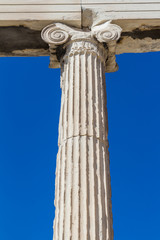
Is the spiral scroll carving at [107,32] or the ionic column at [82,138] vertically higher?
the spiral scroll carving at [107,32]

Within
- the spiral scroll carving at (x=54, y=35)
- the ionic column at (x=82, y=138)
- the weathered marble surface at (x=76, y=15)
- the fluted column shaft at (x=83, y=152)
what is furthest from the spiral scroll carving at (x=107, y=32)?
the spiral scroll carving at (x=54, y=35)

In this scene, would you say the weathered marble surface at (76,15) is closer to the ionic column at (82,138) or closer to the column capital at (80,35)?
the column capital at (80,35)

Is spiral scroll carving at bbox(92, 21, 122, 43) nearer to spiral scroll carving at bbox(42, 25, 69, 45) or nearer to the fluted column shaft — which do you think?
the fluted column shaft

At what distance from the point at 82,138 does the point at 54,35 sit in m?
10.7

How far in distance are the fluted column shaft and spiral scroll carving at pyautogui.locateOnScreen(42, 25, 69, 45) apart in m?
1.05

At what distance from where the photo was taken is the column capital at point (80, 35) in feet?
92.2

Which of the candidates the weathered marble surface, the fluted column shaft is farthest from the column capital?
the weathered marble surface

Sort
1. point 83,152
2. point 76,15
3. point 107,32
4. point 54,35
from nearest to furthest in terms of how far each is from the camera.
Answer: point 83,152 < point 107,32 < point 54,35 < point 76,15

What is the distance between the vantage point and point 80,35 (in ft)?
92.3

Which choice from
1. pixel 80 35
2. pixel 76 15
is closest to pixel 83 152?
pixel 80 35

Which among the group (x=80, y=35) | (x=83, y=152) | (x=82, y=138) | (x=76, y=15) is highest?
(x=76, y=15)

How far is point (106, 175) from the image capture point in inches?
859

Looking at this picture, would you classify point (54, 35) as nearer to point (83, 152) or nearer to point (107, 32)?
point (107, 32)

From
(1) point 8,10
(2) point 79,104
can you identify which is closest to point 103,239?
(2) point 79,104
